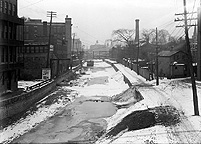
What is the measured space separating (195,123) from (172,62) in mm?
28150

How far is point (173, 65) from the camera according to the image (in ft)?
124

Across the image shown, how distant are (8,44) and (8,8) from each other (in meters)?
4.25

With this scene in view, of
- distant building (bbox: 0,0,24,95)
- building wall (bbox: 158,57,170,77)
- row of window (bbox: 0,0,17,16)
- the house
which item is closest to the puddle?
distant building (bbox: 0,0,24,95)

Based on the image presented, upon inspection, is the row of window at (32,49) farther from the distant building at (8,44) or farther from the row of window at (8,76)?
the row of window at (8,76)

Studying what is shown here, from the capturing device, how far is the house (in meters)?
38.0

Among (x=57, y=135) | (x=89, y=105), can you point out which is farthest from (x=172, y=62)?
(x=57, y=135)

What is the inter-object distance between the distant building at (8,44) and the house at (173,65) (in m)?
22.8

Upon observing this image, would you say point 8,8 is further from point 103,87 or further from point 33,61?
point 103,87

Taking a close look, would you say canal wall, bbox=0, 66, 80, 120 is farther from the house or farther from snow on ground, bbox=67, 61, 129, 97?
the house

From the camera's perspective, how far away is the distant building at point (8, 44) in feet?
82.9

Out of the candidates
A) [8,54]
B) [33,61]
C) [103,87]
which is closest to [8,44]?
[8,54]

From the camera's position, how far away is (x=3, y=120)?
61.0 feet

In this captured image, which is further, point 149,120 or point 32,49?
point 32,49

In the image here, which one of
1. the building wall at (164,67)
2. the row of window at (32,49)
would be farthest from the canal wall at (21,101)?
the building wall at (164,67)
